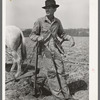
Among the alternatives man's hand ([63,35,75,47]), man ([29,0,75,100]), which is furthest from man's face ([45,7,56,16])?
man's hand ([63,35,75,47])

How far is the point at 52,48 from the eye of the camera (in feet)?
6.09

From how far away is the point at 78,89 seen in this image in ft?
6.00

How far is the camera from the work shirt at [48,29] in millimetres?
1846

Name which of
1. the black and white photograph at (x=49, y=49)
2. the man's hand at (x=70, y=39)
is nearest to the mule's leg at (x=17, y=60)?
the black and white photograph at (x=49, y=49)

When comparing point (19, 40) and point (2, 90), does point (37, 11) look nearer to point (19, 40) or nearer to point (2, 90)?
point (19, 40)

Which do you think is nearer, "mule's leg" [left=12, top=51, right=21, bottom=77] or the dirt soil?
the dirt soil

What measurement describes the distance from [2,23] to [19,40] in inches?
6.1

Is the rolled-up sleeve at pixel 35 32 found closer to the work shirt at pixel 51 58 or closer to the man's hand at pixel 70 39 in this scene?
the work shirt at pixel 51 58

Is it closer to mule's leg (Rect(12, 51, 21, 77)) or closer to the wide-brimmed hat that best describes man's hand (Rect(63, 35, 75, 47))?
the wide-brimmed hat

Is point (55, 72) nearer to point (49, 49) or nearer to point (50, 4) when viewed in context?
point (49, 49)

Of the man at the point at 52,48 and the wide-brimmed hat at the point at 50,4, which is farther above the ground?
the wide-brimmed hat at the point at 50,4

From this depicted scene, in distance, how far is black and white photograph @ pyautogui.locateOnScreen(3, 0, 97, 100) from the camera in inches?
71.5

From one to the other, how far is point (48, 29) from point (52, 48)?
111 millimetres

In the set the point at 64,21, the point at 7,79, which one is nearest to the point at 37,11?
the point at 64,21
